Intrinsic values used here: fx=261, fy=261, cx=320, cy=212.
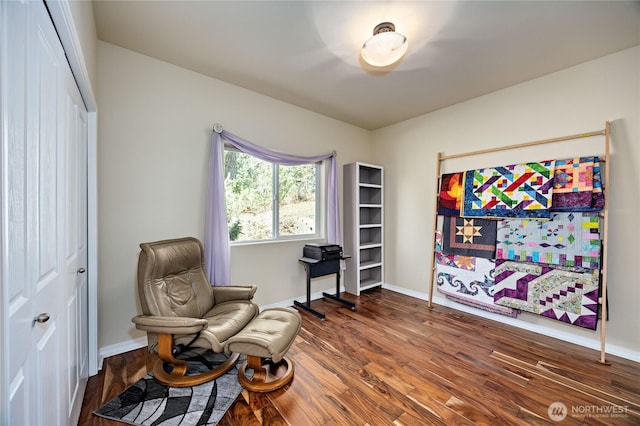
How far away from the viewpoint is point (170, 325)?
1.73 meters

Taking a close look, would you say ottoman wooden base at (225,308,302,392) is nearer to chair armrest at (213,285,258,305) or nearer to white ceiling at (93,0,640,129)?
chair armrest at (213,285,258,305)

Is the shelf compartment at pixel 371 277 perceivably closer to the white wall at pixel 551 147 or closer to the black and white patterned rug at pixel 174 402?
the white wall at pixel 551 147

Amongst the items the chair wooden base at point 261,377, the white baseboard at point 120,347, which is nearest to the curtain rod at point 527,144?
the chair wooden base at point 261,377

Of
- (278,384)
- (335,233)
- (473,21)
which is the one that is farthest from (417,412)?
(473,21)

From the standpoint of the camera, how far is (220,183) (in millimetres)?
2678

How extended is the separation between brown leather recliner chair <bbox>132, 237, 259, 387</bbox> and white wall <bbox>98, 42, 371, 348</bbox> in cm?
44

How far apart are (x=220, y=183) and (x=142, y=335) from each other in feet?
5.14

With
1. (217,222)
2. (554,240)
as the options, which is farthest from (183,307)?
(554,240)

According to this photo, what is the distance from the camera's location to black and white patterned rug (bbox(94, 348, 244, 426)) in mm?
1566

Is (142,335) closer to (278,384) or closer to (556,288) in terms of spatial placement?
(278,384)

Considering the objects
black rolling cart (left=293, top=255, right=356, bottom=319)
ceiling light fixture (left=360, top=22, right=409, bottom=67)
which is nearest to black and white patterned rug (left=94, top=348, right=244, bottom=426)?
black rolling cart (left=293, top=255, right=356, bottom=319)

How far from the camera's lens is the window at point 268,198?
9.86 ft

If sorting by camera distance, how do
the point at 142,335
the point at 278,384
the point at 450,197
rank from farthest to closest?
1. the point at 450,197
2. the point at 142,335
3. the point at 278,384

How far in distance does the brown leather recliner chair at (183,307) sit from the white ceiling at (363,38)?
5.55ft
